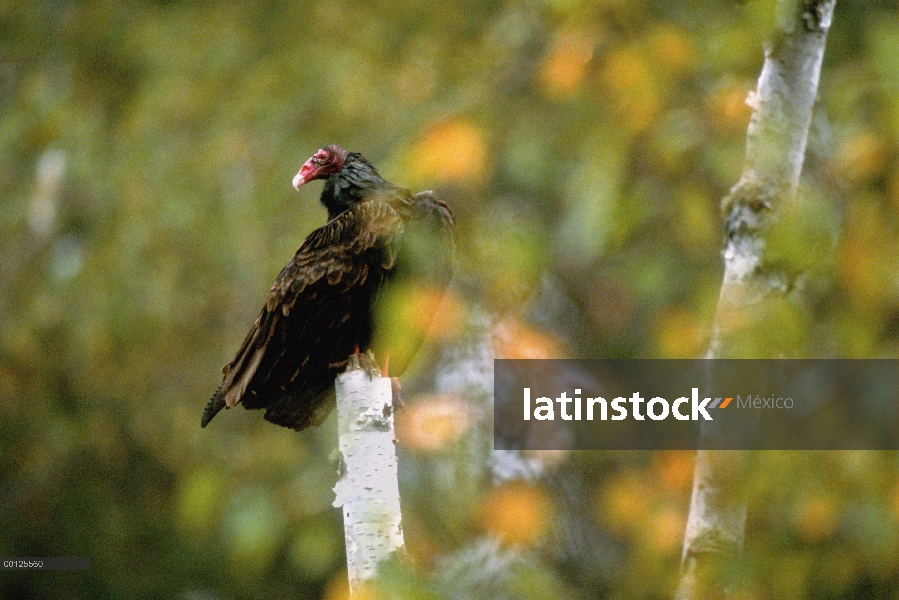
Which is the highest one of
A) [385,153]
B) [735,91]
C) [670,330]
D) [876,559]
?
[385,153]

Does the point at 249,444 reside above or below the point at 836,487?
above

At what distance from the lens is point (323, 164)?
196cm

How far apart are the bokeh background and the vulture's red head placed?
9 cm

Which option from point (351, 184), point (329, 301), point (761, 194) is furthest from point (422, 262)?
point (761, 194)

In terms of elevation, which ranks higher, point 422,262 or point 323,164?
point 323,164

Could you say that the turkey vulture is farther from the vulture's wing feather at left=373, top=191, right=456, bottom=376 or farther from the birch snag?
the birch snag

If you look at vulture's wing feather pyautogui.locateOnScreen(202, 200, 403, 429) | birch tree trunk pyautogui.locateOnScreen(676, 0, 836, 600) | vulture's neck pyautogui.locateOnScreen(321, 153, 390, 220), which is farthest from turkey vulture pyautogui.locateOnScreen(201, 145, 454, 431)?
birch tree trunk pyautogui.locateOnScreen(676, 0, 836, 600)

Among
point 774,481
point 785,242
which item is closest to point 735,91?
point 774,481

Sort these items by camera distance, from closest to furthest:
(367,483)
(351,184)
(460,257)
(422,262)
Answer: (367,483) → (460,257) → (422,262) → (351,184)

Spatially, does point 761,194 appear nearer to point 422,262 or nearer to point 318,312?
point 422,262

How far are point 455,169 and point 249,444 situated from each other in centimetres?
199

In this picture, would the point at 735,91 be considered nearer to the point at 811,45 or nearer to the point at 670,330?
the point at 811,45

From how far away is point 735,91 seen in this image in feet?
6.40

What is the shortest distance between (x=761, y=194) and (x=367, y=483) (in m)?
0.70
